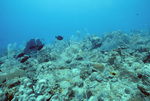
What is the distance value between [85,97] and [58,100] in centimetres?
99

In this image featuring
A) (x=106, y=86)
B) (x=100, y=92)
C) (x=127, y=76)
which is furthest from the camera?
(x=127, y=76)

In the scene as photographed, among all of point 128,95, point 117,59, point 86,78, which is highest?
point 117,59

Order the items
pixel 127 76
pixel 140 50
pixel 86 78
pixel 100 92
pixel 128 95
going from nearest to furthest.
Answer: pixel 128 95, pixel 100 92, pixel 127 76, pixel 86 78, pixel 140 50

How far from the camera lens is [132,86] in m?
3.18

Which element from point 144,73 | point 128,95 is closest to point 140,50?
point 144,73

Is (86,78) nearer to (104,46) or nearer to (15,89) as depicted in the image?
(15,89)

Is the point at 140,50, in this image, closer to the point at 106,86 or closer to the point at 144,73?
the point at 144,73

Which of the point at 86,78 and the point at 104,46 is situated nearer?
the point at 86,78

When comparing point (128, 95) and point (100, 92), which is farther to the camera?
point (100, 92)

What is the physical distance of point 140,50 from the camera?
643cm

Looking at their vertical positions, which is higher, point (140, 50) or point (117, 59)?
point (140, 50)

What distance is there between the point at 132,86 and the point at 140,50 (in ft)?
15.0

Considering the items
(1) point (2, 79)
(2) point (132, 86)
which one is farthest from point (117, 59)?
(1) point (2, 79)

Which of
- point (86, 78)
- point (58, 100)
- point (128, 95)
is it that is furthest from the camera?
point (86, 78)
